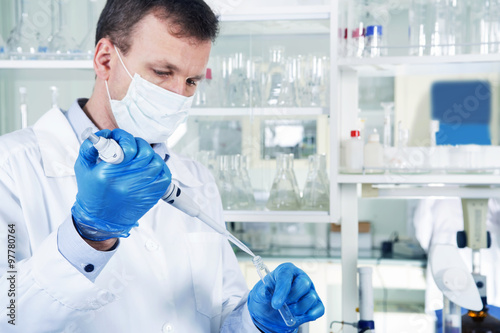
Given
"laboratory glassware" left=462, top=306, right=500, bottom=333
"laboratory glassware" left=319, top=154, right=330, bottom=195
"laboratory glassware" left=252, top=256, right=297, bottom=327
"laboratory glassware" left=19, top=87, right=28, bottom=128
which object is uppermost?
"laboratory glassware" left=19, top=87, right=28, bottom=128

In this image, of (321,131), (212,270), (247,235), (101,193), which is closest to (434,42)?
(321,131)

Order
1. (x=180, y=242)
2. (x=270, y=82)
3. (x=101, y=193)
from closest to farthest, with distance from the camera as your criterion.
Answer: (x=101, y=193) → (x=180, y=242) → (x=270, y=82)

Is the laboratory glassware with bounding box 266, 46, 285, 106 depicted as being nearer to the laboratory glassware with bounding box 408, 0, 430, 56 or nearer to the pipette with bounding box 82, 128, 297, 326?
the laboratory glassware with bounding box 408, 0, 430, 56

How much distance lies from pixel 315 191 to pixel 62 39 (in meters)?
1.12

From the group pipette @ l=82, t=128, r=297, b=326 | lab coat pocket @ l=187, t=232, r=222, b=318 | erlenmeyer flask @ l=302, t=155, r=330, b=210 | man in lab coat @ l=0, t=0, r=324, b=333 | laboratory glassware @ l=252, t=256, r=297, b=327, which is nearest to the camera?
pipette @ l=82, t=128, r=297, b=326

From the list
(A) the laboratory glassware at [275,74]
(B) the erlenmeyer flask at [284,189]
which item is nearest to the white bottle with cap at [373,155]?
(B) the erlenmeyer flask at [284,189]

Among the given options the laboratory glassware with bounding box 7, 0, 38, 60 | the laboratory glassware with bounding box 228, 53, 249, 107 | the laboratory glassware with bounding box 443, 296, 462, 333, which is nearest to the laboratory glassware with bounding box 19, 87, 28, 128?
the laboratory glassware with bounding box 7, 0, 38, 60

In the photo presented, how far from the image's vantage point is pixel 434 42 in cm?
188

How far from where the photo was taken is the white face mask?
1163mm

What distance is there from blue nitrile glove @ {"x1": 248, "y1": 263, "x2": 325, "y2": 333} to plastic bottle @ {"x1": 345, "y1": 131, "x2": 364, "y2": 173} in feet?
2.53

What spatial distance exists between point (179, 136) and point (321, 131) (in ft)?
1.84

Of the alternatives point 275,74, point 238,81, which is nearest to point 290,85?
point 275,74

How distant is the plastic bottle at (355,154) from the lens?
1.84 metres

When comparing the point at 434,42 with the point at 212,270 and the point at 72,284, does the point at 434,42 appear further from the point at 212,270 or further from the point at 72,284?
the point at 72,284
